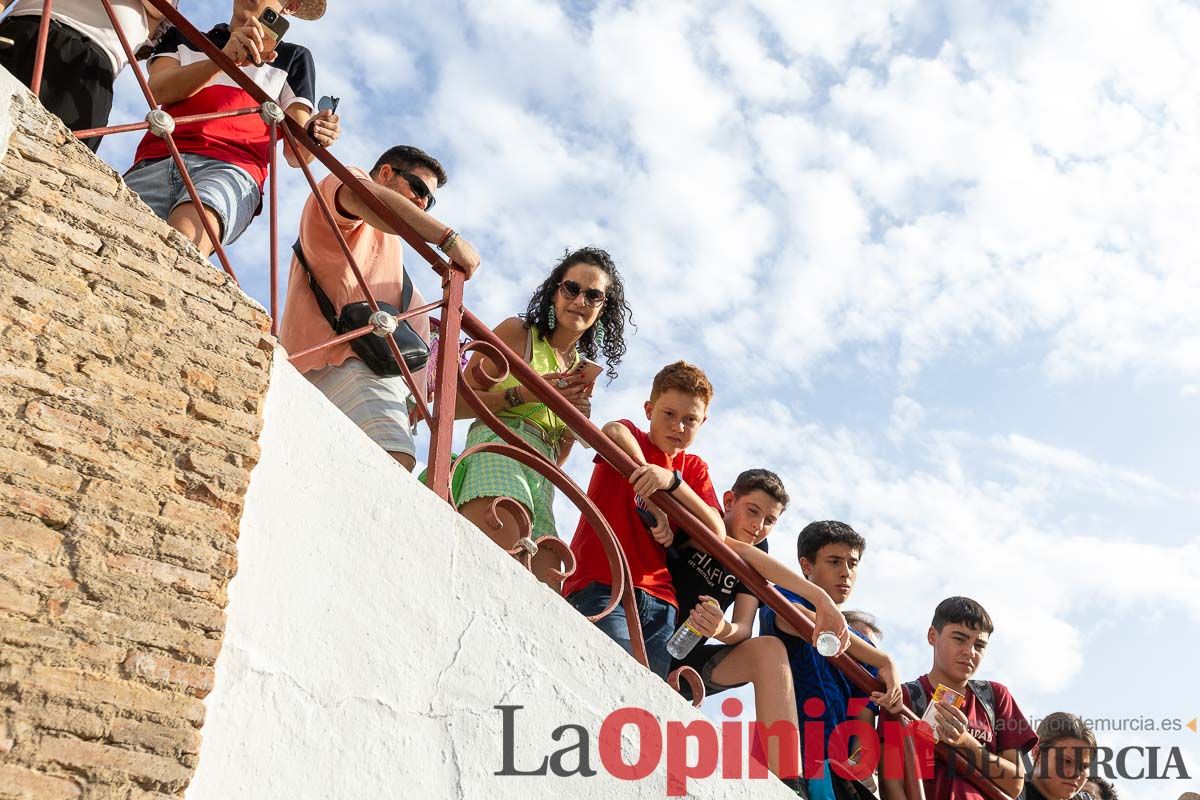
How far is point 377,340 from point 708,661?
1.90m

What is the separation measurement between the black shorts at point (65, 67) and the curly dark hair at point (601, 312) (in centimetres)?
212

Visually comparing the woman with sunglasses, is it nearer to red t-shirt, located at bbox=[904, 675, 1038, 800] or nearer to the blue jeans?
the blue jeans

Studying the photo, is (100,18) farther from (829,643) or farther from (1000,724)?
(1000,724)

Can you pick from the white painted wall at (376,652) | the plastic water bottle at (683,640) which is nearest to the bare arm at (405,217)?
the white painted wall at (376,652)

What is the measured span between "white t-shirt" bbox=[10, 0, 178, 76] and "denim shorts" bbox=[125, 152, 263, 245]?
39cm

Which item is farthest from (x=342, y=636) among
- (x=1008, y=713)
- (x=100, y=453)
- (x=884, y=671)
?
(x=1008, y=713)

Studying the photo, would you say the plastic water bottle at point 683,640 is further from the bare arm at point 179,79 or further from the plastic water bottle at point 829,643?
the bare arm at point 179,79

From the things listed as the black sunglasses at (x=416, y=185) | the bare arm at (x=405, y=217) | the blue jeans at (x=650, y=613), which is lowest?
the blue jeans at (x=650, y=613)

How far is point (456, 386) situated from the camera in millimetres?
4418

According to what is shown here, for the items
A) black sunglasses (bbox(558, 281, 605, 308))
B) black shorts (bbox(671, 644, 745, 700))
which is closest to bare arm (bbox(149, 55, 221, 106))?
black sunglasses (bbox(558, 281, 605, 308))

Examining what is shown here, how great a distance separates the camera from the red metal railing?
13.7ft

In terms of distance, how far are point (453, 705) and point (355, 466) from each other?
0.77m

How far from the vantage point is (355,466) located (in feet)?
12.9

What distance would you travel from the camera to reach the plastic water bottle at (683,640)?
5.10 m
